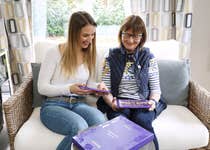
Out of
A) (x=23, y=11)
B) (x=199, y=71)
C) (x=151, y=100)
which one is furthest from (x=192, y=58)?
(x=23, y=11)

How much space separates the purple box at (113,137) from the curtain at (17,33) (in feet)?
4.60

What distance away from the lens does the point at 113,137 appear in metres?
1.11

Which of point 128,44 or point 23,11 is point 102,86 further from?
point 23,11

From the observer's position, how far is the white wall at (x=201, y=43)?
7.66 feet

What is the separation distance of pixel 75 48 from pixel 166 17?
3.40 feet

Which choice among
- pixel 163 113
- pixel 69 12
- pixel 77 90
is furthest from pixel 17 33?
pixel 163 113

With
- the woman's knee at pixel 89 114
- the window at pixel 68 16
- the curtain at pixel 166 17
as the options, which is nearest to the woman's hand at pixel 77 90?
the woman's knee at pixel 89 114

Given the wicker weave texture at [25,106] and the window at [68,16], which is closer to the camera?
the wicker weave texture at [25,106]

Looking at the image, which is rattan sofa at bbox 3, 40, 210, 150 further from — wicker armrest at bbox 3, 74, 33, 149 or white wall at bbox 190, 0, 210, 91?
white wall at bbox 190, 0, 210, 91

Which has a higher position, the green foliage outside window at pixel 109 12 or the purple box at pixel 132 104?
the green foliage outside window at pixel 109 12

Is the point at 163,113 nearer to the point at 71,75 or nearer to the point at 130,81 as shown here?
the point at 130,81

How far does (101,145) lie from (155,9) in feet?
4.93

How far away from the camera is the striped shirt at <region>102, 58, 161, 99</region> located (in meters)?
1.65

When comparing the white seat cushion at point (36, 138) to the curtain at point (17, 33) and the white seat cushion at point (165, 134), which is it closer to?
the white seat cushion at point (165, 134)
